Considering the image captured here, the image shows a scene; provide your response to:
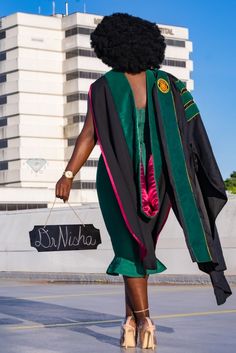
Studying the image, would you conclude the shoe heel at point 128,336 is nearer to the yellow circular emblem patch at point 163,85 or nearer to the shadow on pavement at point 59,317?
the shadow on pavement at point 59,317

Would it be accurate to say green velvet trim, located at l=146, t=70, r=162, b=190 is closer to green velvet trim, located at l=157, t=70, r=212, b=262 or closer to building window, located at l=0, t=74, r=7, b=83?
green velvet trim, located at l=157, t=70, r=212, b=262

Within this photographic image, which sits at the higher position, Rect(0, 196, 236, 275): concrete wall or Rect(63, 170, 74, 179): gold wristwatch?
Rect(63, 170, 74, 179): gold wristwatch

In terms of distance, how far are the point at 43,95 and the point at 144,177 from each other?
4913 inches

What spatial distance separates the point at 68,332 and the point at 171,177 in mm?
1453

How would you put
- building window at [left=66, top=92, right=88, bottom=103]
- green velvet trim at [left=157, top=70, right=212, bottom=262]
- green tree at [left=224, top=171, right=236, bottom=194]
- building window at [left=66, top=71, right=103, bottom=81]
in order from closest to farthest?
green velvet trim at [left=157, top=70, right=212, bottom=262], green tree at [left=224, top=171, right=236, bottom=194], building window at [left=66, top=92, right=88, bottom=103], building window at [left=66, top=71, right=103, bottom=81]

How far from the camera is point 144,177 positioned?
5055 mm

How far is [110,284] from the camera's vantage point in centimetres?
1299

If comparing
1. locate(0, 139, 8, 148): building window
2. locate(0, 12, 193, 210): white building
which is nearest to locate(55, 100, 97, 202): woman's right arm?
locate(0, 12, 193, 210): white building

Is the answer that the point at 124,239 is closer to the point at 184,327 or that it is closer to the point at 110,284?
the point at 184,327

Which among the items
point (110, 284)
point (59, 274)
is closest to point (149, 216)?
point (110, 284)

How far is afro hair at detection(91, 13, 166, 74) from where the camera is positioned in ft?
17.2

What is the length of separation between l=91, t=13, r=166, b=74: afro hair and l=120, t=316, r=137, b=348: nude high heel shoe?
4.70 feet

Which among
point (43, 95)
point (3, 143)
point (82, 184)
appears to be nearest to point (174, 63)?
point (43, 95)

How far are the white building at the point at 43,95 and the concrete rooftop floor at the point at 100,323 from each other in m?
115
